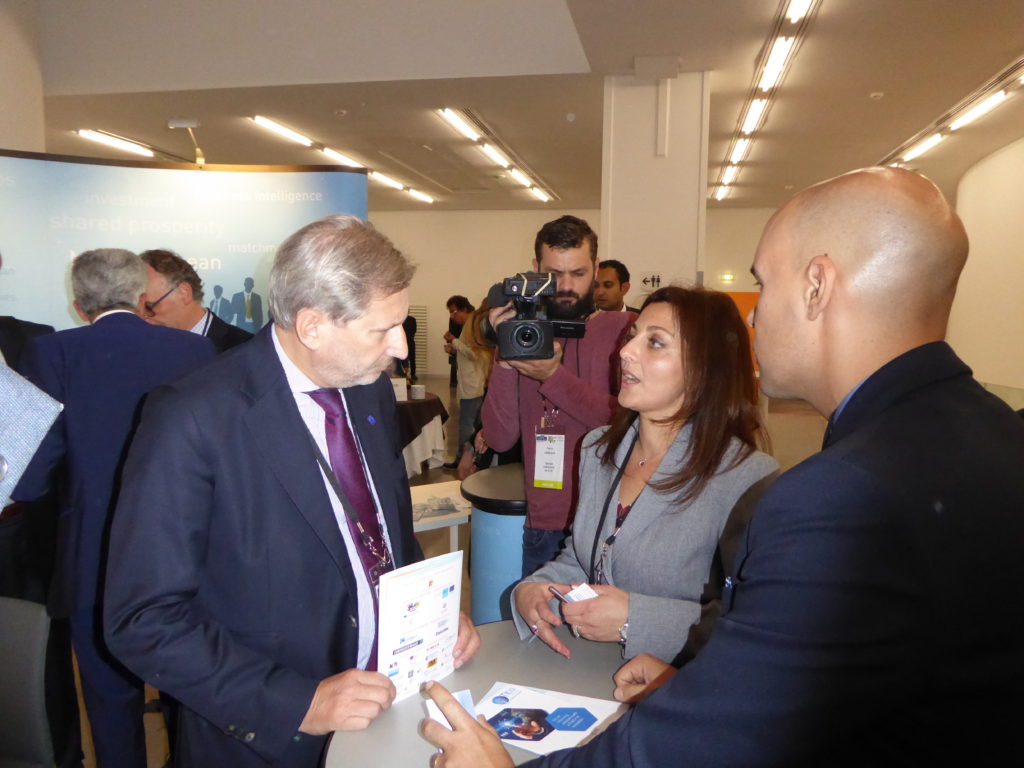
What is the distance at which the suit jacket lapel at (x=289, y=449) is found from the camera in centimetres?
132

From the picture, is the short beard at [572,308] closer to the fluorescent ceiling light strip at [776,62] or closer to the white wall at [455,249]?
the fluorescent ceiling light strip at [776,62]

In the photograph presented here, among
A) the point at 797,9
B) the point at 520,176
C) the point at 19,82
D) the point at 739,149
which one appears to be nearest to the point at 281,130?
the point at 19,82

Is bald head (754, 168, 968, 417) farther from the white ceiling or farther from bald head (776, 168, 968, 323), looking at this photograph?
the white ceiling

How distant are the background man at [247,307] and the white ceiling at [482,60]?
2.80 metres

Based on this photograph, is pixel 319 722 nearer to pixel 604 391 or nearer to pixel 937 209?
pixel 937 209

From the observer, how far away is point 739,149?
31.6 feet

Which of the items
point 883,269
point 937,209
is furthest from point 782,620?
point 937,209

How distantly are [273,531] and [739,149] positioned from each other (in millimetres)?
9708

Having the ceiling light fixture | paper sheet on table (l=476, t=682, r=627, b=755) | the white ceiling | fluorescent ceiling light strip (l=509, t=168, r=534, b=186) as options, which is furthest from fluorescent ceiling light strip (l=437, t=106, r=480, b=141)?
paper sheet on table (l=476, t=682, r=627, b=755)

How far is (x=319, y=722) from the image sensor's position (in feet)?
3.97

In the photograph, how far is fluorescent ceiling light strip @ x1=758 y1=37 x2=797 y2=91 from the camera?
5531 millimetres

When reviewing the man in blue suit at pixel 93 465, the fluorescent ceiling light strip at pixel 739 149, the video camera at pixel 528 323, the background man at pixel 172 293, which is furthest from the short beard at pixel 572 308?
the fluorescent ceiling light strip at pixel 739 149

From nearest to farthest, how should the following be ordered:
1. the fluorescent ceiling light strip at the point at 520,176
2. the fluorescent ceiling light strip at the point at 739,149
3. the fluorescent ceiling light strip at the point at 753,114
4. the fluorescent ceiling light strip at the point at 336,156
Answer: the fluorescent ceiling light strip at the point at 753,114, the fluorescent ceiling light strip at the point at 739,149, the fluorescent ceiling light strip at the point at 336,156, the fluorescent ceiling light strip at the point at 520,176

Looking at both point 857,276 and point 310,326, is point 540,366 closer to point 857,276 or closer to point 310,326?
point 310,326
